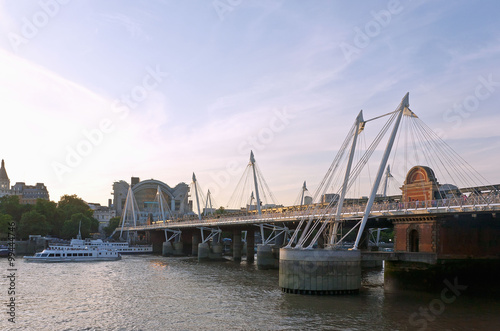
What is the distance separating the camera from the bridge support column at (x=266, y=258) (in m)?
83.6

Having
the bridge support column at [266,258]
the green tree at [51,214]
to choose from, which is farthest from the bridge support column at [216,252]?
the green tree at [51,214]

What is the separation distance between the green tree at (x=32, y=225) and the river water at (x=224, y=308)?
283 ft

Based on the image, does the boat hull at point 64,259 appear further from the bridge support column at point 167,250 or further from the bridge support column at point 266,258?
the bridge support column at point 266,258

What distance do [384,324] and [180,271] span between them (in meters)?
48.5

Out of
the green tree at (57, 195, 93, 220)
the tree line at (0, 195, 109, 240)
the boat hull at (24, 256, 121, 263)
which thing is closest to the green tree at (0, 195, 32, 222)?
the tree line at (0, 195, 109, 240)

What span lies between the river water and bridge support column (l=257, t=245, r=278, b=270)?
2144cm

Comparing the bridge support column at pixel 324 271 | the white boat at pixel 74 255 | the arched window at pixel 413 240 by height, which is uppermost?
the arched window at pixel 413 240

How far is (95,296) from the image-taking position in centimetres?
5050

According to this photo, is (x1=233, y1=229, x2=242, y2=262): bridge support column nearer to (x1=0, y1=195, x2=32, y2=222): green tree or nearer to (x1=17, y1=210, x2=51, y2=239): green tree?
(x1=17, y1=210, x2=51, y2=239): green tree

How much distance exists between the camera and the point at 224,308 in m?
43.7

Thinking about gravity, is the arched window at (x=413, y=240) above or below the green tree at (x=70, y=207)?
below

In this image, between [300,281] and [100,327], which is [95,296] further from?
[300,281]

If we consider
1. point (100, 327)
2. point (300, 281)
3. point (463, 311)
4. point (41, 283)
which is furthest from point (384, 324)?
point (41, 283)

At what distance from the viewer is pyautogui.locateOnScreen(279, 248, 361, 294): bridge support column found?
4750 centimetres
